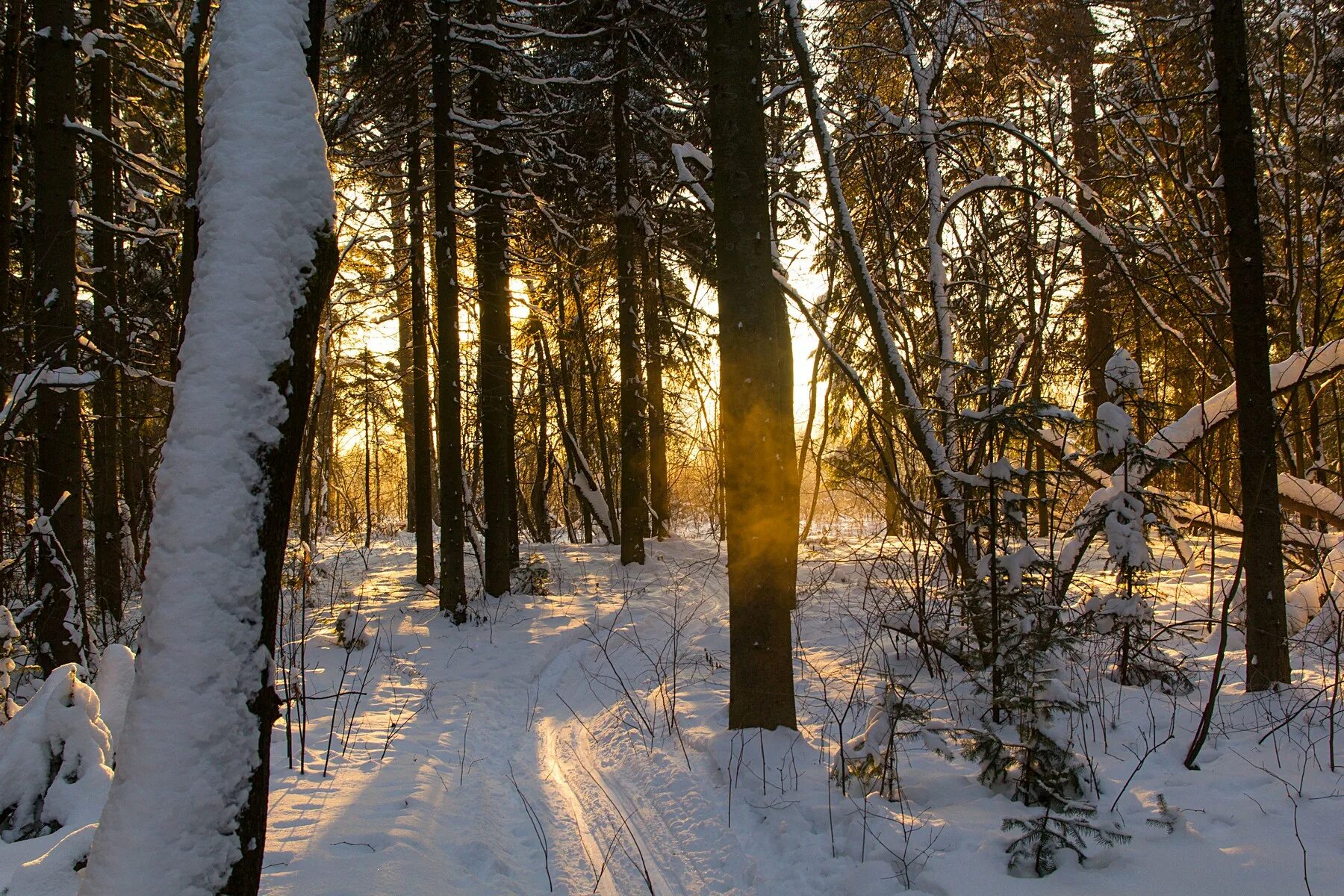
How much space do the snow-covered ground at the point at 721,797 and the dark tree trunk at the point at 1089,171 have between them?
2.87m

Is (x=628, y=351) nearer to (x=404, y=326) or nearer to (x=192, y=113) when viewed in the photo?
(x=404, y=326)

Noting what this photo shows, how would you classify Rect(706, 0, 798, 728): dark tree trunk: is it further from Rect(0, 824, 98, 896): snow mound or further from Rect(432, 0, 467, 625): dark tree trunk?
Rect(432, 0, 467, 625): dark tree trunk

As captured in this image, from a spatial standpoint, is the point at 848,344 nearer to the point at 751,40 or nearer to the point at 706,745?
the point at 751,40

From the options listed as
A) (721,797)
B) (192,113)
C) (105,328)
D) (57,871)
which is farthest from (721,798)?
(105,328)

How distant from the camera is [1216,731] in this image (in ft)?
15.1

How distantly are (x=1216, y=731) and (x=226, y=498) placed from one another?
5.76m

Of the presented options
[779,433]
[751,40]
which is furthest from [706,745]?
[751,40]

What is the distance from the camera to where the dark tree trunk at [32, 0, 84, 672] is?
7234 millimetres

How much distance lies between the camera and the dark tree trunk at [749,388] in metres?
5.09

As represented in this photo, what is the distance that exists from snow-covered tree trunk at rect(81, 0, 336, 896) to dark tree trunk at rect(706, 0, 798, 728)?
3106 mm

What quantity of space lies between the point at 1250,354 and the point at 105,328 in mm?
11664

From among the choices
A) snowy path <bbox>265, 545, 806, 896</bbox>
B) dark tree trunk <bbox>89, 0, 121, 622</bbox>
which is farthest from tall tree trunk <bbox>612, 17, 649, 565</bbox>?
dark tree trunk <bbox>89, 0, 121, 622</bbox>

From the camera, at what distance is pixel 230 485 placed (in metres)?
2.33

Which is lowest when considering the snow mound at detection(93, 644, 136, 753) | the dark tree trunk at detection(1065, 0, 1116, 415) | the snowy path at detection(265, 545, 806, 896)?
the snowy path at detection(265, 545, 806, 896)
